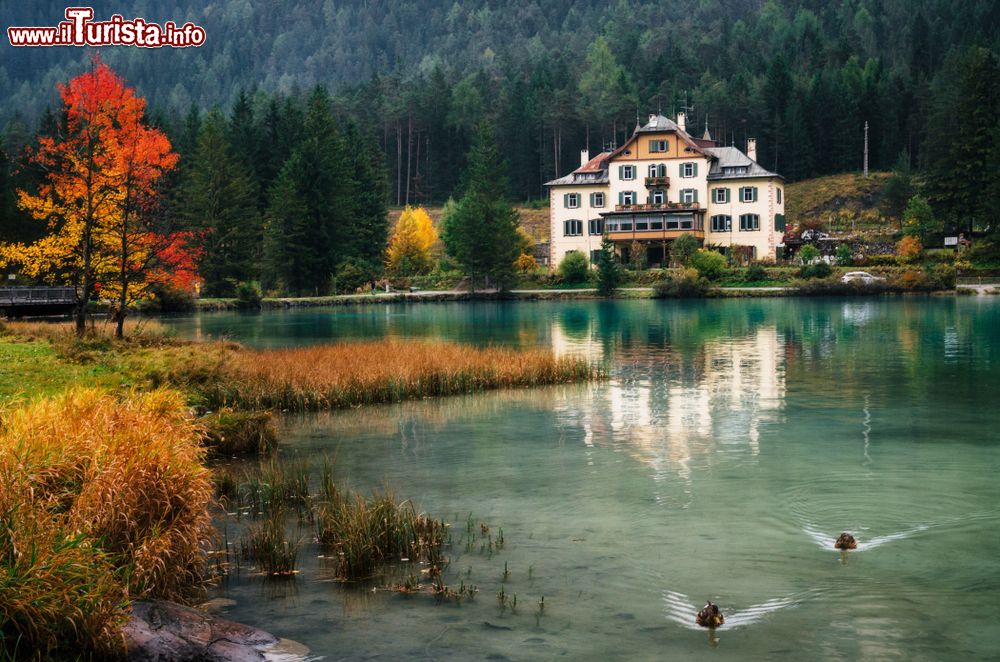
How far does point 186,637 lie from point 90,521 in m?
1.85

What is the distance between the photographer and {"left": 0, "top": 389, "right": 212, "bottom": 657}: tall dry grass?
8.77 metres

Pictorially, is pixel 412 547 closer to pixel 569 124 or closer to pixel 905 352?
pixel 905 352

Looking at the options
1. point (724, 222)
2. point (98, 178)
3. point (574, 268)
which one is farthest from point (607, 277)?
point (98, 178)

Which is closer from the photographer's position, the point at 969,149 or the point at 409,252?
the point at 969,149

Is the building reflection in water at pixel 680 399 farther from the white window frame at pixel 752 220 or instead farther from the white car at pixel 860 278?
the white window frame at pixel 752 220

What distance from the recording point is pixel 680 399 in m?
27.0

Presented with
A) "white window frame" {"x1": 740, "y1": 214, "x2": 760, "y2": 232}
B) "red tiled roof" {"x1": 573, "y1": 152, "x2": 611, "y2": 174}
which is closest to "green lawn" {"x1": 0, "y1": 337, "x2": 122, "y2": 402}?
"white window frame" {"x1": 740, "y1": 214, "x2": 760, "y2": 232}

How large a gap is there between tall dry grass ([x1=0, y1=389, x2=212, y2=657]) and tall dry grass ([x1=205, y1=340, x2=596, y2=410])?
10904 millimetres

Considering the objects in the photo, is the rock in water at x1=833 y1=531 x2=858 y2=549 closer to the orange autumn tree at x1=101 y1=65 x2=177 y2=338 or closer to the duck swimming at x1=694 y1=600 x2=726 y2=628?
the duck swimming at x1=694 y1=600 x2=726 y2=628

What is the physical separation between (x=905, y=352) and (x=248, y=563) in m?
30.7

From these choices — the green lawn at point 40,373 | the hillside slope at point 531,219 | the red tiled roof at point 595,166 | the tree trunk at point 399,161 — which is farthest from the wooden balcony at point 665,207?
the green lawn at point 40,373

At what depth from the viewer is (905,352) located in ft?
123

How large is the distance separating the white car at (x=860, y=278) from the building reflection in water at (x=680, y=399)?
3897 cm

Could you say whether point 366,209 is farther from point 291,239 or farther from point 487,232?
point 487,232
